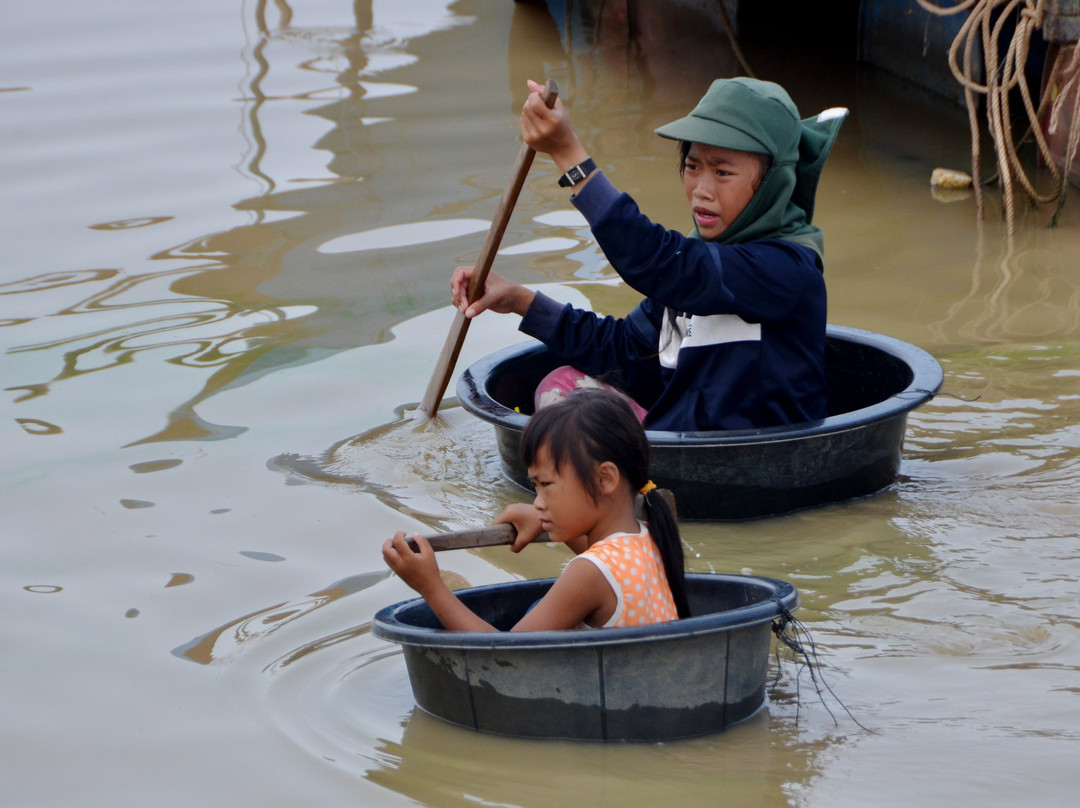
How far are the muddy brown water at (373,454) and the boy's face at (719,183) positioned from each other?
2.42 feet

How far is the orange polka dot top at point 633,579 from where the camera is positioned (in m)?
2.21

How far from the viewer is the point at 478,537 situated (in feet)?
7.80

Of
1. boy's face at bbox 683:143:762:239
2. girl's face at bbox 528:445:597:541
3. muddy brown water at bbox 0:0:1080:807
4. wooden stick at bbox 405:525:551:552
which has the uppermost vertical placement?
boy's face at bbox 683:143:762:239

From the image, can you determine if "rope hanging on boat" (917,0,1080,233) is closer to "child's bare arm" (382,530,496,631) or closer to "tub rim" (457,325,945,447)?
"tub rim" (457,325,945,447)

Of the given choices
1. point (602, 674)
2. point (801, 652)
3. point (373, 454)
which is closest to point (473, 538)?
point (602, 674)

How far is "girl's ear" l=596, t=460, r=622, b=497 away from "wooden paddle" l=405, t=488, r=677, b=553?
9 centimetres

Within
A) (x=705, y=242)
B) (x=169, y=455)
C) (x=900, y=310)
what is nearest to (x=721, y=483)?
(x=705, y=242)

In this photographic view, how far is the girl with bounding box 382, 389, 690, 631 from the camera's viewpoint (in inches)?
87.0

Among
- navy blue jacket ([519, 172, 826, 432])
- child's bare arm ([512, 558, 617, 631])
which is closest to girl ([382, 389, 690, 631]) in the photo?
child's bare arm ([512, 558, 617, 631])

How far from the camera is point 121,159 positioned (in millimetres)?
6660

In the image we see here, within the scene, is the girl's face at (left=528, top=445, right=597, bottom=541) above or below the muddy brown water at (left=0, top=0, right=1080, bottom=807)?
above

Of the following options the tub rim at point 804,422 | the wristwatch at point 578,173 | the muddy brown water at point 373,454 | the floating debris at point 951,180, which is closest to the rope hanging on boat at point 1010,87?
the muddy brown water at point 373,454

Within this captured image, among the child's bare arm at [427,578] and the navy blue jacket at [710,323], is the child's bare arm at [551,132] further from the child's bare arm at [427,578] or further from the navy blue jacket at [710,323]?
the child's bare arm at [427,578]

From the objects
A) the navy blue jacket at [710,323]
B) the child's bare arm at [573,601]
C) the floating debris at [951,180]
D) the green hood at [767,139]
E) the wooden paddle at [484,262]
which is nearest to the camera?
the child's bare arm at [573,601]
